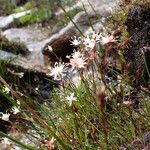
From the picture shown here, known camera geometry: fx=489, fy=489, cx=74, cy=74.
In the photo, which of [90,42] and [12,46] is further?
[12,46]

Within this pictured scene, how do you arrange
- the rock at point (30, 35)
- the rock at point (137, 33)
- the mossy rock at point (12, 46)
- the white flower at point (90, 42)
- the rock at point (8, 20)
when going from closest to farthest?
the white flower at point (90, 42) → the rock at point (137, 33) → the mossy rock at point (12, 46) → the rock at point (30, 35) → the rock at point (8, 20)

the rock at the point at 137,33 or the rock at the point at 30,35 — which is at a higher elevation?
the rock at the point at 30,35

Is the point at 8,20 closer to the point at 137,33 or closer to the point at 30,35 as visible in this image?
the point at 30,35

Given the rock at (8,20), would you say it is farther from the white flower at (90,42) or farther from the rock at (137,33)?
the white flower at (90,42)

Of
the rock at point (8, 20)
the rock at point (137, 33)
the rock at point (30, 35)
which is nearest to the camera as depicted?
the rock at point (137, 33)

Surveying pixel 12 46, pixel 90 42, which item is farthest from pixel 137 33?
pixel 12 46

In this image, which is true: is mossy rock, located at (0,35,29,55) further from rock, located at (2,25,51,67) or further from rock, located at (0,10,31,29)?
rock, located at (0,10,31,29)

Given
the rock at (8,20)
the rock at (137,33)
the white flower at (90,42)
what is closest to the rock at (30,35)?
the rock at (8,20)

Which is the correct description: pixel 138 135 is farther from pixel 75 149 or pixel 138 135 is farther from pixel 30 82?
pixel 30 82

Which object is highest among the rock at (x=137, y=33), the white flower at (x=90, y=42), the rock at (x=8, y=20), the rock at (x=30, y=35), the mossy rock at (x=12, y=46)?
the rock at (x=8, y=20)
